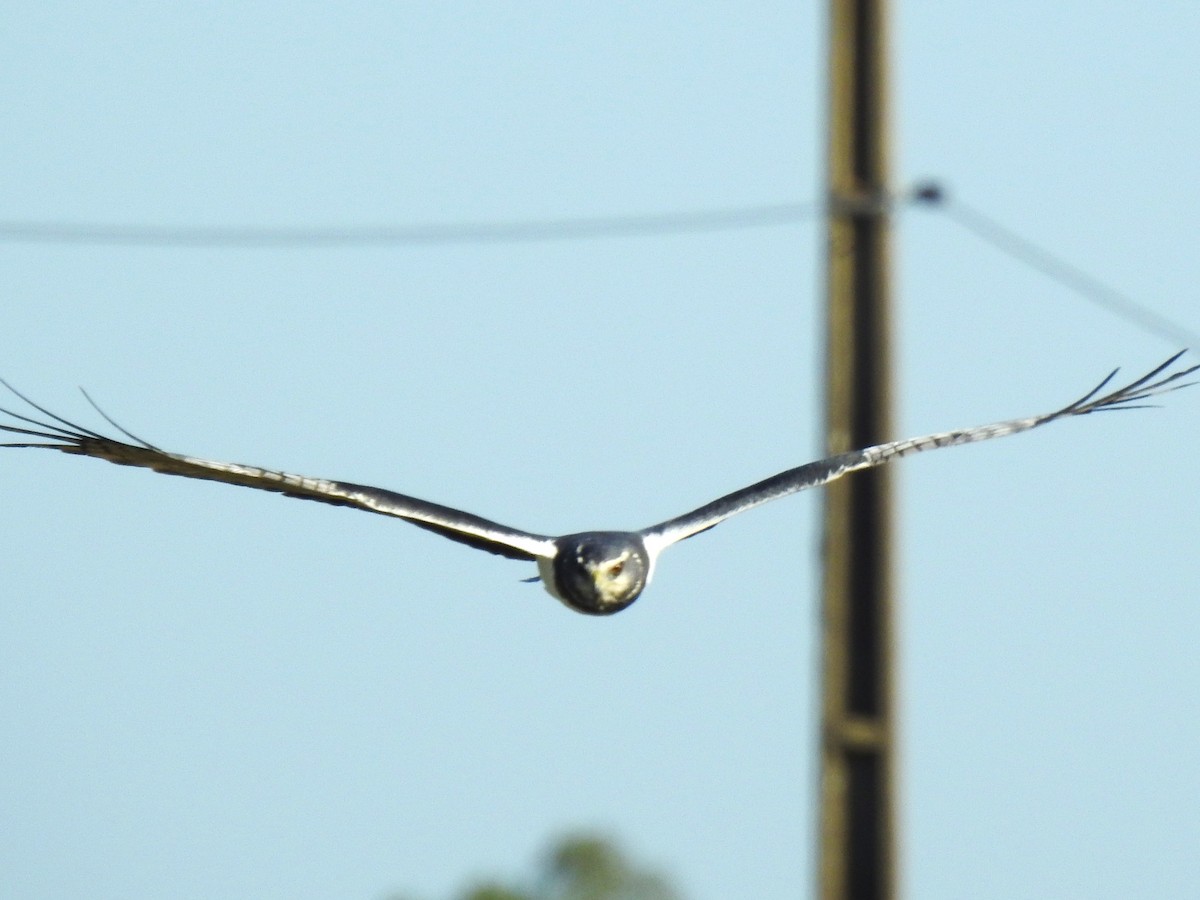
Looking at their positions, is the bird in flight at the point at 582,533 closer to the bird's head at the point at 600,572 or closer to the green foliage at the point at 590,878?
the bird's head at the point at 600,572

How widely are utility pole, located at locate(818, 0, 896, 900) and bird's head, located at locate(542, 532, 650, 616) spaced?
1.21 m

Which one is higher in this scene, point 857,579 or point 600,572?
point 857,579

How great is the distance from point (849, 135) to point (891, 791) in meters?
2.82

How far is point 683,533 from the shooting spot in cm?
1293

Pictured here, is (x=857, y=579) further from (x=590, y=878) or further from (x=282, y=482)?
(x=590, y=878)

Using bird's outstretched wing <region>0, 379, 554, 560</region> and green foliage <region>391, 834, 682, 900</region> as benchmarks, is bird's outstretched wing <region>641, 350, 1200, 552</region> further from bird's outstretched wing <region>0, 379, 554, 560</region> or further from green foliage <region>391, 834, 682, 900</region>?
green foliage <region>391, 834, 682, 900</region>

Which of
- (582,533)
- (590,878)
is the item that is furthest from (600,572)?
(590,878)

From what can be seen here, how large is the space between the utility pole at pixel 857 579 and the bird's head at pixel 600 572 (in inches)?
47.6

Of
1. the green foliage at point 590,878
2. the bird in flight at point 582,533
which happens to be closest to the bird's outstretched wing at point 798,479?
the bird in flight at point 582,533

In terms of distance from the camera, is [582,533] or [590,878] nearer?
[582,533]

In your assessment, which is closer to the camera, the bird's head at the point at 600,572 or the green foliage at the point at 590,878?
the bird's head at the point at 600,572

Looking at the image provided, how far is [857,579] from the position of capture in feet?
45.1

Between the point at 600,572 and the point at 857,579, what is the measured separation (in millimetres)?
1503

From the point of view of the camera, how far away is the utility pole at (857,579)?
13625 mm
